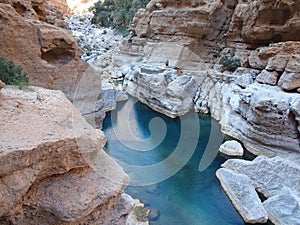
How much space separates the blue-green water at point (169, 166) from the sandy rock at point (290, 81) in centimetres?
349

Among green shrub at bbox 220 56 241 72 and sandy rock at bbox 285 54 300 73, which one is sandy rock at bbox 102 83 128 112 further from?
sandy rock at bbox 285 54 300 73

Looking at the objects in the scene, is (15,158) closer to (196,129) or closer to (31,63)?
(31,63)

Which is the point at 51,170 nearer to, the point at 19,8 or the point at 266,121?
the point at 19,8

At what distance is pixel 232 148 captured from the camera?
9.60m

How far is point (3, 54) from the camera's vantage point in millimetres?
6801

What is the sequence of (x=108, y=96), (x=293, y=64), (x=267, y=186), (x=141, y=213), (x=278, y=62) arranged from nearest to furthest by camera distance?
(x=141, y=213) → (x=267, y=186) → (x=293, y=64) → (x=278, y=62) → (x=108, y=96)

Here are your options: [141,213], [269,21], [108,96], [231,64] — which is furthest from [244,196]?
[269,21]

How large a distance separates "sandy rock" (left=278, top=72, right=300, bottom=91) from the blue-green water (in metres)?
3.49

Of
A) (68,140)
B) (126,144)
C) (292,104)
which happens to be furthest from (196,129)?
(68,140)

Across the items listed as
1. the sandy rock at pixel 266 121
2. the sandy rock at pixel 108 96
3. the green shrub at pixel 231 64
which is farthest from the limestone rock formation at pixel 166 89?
the sandy rock at pixel 266 121

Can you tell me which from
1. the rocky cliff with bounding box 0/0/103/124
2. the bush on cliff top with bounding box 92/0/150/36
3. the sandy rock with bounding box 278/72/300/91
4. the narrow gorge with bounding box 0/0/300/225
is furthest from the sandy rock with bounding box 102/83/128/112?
the bush on cliff top with bounding box 92/0/150/36

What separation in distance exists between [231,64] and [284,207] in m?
10.7

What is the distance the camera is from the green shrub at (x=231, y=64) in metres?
15.2

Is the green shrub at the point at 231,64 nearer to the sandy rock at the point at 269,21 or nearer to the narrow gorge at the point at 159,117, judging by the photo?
the narrow gorge at the point at 159,117
